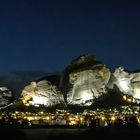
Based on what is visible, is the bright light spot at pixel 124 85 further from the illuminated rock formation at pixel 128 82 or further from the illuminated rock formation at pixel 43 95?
the illuminated rock formation at pixel 43 95

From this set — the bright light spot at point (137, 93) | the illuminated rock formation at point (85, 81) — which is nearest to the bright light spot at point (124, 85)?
the bright light spot at point (137, 93)

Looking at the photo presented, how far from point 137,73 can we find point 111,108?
735 inches

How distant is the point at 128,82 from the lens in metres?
134

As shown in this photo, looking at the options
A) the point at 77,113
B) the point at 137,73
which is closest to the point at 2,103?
the point at 77,113

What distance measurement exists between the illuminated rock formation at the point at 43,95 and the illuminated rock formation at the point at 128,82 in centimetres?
1611

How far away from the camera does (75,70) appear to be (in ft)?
439

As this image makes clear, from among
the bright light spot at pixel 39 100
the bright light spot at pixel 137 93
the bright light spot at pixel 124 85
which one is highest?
the bright light spot at pixel 124 85

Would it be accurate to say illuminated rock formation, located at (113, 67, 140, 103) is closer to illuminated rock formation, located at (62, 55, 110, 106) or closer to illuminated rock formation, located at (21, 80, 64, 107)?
illuminated rock formation, located at (62, 55, 110, 106)

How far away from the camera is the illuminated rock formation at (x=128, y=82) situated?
132 metres

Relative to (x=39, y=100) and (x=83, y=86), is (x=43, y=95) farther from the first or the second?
(x=83, y=86)

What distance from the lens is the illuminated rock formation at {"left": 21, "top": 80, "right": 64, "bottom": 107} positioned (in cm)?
13012

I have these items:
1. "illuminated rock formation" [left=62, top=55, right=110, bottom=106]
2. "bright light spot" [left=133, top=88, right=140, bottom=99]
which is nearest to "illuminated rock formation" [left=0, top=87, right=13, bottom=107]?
"illuminated rock formation" [left=62, top=55, right=110, bottom=106]

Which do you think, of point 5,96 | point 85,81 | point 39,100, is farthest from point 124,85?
point 5,96

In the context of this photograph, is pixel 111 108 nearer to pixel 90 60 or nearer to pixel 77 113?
pixel 77 113
